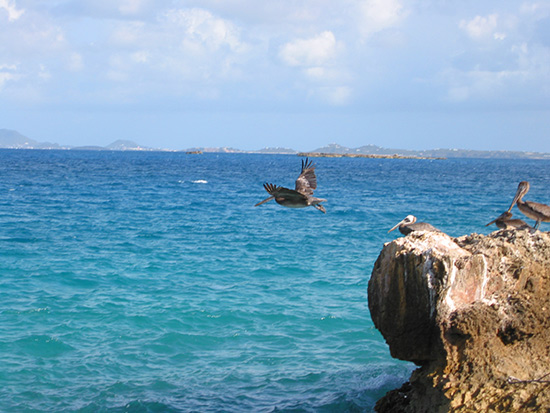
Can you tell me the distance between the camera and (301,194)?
9.95m

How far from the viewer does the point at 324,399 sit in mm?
9336

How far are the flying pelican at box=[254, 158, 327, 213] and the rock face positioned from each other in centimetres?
349

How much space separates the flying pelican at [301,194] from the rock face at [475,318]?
3492mm

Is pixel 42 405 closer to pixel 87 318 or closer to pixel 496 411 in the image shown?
pixel 87 318

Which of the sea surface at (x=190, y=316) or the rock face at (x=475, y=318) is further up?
the rock face at (x=475, y=318)

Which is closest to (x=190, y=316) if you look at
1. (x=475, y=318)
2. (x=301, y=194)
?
(x=301, y=194)

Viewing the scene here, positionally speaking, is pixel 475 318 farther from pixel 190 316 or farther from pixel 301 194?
pixel 190 316

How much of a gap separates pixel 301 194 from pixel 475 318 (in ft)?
14.7

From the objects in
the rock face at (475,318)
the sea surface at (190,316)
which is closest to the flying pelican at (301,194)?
the sea surface at (190,316)

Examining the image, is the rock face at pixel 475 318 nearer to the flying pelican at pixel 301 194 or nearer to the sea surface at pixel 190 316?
the sea surface at pixel 190 316

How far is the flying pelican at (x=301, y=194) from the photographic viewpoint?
388 inches

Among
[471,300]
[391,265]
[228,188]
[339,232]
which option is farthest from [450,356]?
[228,188]

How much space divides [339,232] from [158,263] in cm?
906

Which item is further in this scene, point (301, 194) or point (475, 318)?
point (301, 194)
